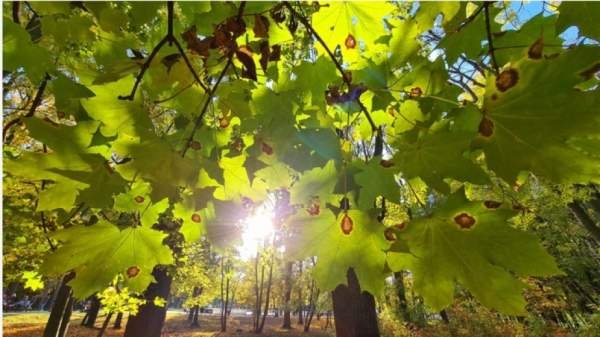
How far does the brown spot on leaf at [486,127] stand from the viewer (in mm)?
864

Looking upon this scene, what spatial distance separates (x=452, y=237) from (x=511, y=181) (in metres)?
0.23

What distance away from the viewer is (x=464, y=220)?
1.01m

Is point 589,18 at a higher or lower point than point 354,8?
lower

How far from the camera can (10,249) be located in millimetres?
5809

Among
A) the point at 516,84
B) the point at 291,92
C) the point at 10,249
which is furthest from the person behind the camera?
the point at 10,249

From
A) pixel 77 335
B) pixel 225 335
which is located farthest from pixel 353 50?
pixel 225 335

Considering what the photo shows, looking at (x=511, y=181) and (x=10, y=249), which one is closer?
(x=511, y=181)

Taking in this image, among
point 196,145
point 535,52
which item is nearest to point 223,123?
point 196,145

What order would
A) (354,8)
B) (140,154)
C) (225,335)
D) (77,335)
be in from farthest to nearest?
(225,335) < (77,335) < (354,8) < (140,154)

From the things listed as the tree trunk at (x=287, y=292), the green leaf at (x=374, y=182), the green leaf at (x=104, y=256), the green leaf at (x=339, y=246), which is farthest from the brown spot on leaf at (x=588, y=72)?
the tree trunk at (x=287, y=292)

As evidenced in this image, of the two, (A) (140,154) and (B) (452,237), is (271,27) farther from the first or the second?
(B) (452,237)

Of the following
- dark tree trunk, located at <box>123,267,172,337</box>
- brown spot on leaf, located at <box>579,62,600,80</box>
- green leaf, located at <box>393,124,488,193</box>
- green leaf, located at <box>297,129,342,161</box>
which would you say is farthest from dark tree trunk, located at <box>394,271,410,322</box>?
brown spot on leaf, located at <box>579,62,600,80</box>

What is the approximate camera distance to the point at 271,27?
1253mm

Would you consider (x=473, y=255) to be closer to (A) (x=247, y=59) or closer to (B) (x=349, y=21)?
(A) (x=247, y=59)
